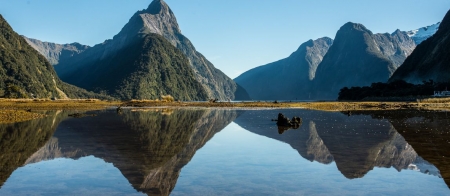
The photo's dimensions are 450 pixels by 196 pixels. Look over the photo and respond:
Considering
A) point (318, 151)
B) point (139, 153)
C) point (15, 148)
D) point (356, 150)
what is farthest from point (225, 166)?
point (15, 148)

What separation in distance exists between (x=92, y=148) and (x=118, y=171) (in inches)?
331

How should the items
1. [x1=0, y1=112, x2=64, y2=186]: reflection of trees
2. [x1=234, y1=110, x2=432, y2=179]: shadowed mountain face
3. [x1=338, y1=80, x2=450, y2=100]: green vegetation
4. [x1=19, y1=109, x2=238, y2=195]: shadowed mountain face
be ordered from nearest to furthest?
1. [x1=19, y1=109, x2=238, y2=195]: shadowed mountain face
2. [x1=0, y1=112, x2=64, y2=186]: reflection of trees
3. [x1=234, y1=110, x2=432, y2=179]: shadowed mountain face
4. [x1=338, y1=80, x2=450, y2=100]: green vegetation

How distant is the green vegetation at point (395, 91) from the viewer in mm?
155500

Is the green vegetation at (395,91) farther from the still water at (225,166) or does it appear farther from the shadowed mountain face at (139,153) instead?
the shadowed mountain face at (139,153)

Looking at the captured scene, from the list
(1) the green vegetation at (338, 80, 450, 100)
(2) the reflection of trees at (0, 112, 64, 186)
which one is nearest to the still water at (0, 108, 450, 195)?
(2) the reflection of trees at (0, 112, 64, 186)

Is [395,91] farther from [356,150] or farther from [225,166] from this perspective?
[225,166]

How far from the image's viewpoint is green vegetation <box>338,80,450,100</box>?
155500mm

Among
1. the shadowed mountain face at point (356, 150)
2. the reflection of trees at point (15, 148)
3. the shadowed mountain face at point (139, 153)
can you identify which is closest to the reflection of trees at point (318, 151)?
the shadowed mountain face at point (356, 150)

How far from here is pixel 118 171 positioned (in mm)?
17453

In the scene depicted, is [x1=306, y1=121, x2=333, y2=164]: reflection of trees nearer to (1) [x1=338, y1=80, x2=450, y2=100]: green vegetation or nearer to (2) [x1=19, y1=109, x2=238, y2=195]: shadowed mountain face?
(2) [x1=19, y1=109, x2=238, y2=195]: shadowed mountain face

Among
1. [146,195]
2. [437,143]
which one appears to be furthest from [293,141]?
[146,195]

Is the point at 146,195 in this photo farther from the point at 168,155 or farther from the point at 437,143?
the point at 437,143

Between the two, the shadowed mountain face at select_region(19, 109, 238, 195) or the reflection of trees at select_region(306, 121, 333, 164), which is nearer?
the shadowed mountain face at select_region(19, 109, 238, 195)

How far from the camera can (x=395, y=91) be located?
164875 millimetres
